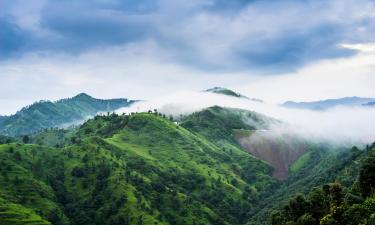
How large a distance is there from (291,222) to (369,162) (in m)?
36.9

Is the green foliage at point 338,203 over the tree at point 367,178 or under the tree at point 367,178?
under

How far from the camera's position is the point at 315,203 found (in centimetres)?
19600

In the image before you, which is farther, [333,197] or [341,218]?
[333,197]

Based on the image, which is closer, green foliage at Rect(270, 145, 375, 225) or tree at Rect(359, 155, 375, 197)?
green foliage at Rect(270, 145, 375, 225)

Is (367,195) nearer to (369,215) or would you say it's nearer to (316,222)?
(316,222)

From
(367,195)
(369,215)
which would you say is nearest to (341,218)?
(369,215)

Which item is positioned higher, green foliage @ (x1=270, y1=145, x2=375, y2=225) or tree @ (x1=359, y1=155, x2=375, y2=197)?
tree @ (x1=359, y1=155, x2=375, y2=197)

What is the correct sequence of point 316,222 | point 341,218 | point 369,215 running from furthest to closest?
point 316,222 → point 341,218 → point 369,215

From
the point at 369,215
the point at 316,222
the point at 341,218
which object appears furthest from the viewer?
the point at 316,222

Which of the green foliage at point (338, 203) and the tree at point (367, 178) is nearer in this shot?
the green foliage at point (338, 203)

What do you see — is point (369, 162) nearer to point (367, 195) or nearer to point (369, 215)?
point (367, 195)

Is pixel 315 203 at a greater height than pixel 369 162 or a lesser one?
lesser

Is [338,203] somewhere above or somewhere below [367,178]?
below

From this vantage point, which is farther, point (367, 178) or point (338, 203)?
point (367, 178)
